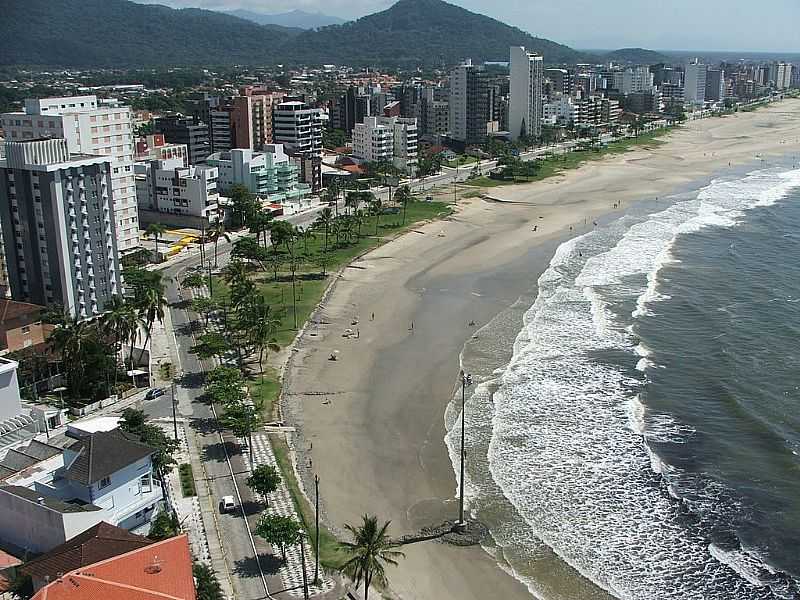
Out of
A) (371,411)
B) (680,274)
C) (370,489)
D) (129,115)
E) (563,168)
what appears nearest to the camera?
(370,489)

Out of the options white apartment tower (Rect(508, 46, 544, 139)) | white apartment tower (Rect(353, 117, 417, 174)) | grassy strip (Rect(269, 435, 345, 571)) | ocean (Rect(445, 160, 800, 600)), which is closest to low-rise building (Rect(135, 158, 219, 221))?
ocean (Rect(445, 160, 800, 600))

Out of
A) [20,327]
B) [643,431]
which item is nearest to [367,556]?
[643,431]

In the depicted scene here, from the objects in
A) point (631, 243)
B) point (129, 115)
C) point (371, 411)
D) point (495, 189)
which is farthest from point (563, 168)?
point (371, 411)

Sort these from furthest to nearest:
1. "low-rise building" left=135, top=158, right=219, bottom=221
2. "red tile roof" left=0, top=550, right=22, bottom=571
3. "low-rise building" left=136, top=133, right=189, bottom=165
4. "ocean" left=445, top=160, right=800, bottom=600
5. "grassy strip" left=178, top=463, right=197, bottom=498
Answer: "low-rise building" left=136, top=133, right=189, bottom=165 < "low-rise building" left=135, top=158, right=219, bottom=221 < "grassy strip" left=178, top=463, right=197, bottom=498 < "ocean" left=445, top=160, right=800, bottom=600 < "red tile roof" left=0, top=550, right=22, bottom=571

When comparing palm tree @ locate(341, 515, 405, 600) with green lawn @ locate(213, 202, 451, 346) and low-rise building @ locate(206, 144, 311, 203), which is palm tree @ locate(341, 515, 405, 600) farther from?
low-rise building @ locate(206, 144, 311, 203)

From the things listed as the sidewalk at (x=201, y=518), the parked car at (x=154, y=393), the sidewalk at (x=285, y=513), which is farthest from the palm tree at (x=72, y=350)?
the sidewalk at (x=285, y=513)

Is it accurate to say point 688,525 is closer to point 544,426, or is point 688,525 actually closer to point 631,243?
point 544,426
